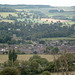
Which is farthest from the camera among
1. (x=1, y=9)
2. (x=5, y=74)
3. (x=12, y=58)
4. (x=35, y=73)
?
(x=1, y=9)

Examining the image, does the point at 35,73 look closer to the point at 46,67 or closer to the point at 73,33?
the point at 46,67

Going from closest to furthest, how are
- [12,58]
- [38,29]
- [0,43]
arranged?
Result: [12,58]
[0,43]
[38,29]

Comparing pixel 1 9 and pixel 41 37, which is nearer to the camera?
pixel 41 37

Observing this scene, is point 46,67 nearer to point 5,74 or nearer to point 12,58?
point 12,58

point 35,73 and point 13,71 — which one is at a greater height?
point 13,71

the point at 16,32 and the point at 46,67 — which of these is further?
the point at 16,32

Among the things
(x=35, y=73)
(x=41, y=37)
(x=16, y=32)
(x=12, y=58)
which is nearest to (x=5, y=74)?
(x=35, y=73)

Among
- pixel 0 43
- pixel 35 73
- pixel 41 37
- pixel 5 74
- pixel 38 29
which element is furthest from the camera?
pixel 38 29

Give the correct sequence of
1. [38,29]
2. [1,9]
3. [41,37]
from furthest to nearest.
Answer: [1,9], [38,29], [41,37]

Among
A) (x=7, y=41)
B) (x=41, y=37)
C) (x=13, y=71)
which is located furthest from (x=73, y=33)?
(x=13, y=71)
